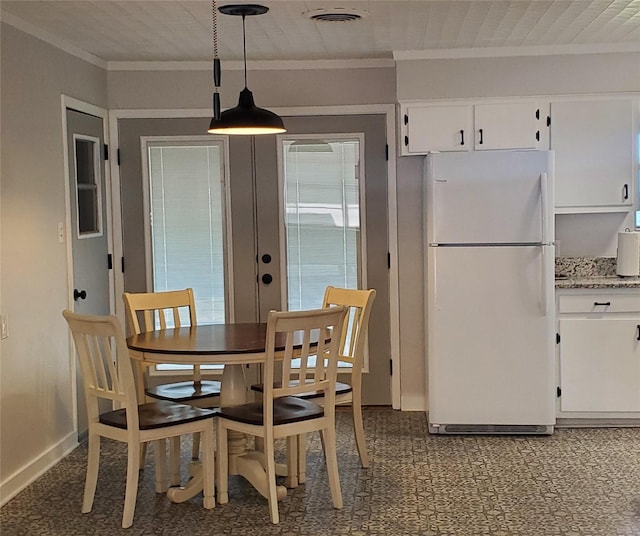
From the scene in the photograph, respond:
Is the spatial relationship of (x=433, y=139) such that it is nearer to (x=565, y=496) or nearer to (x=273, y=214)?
(x=273, y=214)

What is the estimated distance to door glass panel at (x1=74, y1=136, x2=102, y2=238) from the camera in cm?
506

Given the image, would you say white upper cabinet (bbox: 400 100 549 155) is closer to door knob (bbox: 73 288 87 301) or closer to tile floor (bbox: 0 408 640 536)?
tile floor (bbox: 0 408 640 536)

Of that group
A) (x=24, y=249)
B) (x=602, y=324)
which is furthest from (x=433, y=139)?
(x=24, y=249)

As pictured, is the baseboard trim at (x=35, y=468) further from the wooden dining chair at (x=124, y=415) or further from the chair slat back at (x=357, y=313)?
the chair slat back at (x=357, y=313)

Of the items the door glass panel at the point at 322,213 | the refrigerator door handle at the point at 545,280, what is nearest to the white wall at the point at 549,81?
the door glass panel at the point at 322,213

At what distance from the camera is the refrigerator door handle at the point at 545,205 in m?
4.68

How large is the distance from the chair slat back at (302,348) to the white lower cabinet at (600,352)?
5.80ft

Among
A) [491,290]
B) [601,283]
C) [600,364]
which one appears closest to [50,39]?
[491,290]

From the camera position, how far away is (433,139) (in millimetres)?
5195

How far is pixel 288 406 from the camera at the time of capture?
3.85 m

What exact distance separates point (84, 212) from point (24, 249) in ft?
3.28

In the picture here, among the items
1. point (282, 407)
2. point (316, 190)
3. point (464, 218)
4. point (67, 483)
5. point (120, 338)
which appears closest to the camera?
point (120, 338)

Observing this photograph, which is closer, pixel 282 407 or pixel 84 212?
pixel 282 407

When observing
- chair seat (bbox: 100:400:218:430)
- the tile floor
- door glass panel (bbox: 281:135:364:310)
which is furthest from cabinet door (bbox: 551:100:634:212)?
chair seat (bbox: 100:400:218:430)
